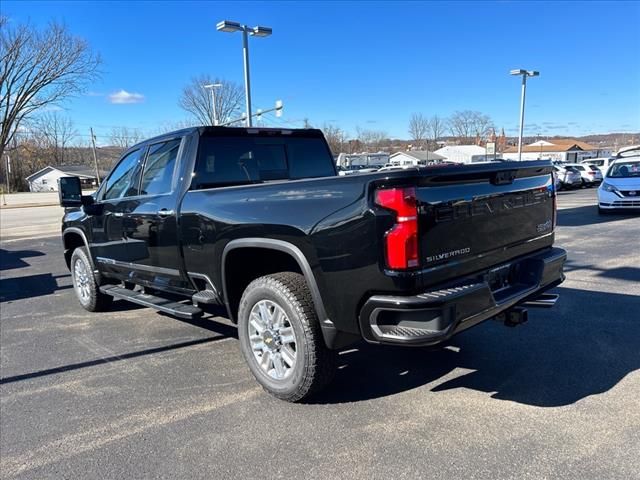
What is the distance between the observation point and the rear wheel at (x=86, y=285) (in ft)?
19.9

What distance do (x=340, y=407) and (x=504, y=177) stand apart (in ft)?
6.42

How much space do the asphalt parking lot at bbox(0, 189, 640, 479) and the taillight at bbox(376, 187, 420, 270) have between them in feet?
3.70

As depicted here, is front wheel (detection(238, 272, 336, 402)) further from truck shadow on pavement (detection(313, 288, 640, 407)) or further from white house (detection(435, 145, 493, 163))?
white house (detection(435, 145, 493, 163))

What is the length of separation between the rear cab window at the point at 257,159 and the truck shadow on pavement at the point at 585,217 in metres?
9.67

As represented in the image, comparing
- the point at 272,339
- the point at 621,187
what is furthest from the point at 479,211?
the point at 621,187

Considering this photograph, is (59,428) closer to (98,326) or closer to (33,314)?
(98,326)

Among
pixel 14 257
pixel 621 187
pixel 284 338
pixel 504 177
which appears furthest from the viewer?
pixel 621 187

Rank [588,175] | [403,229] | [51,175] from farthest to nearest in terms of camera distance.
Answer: [51,175]
[588,175]
[403,229]

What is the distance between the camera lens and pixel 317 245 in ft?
10.2

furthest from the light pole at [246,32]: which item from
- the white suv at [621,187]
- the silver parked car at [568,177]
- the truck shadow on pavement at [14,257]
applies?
the silver parked car at [568,177]

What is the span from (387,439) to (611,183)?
46.0 feet

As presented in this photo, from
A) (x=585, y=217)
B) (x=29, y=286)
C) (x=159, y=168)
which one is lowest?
(x=585, y=217)

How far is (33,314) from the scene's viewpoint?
6.29 metres

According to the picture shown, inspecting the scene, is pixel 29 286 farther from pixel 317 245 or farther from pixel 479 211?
pixel 479 211
